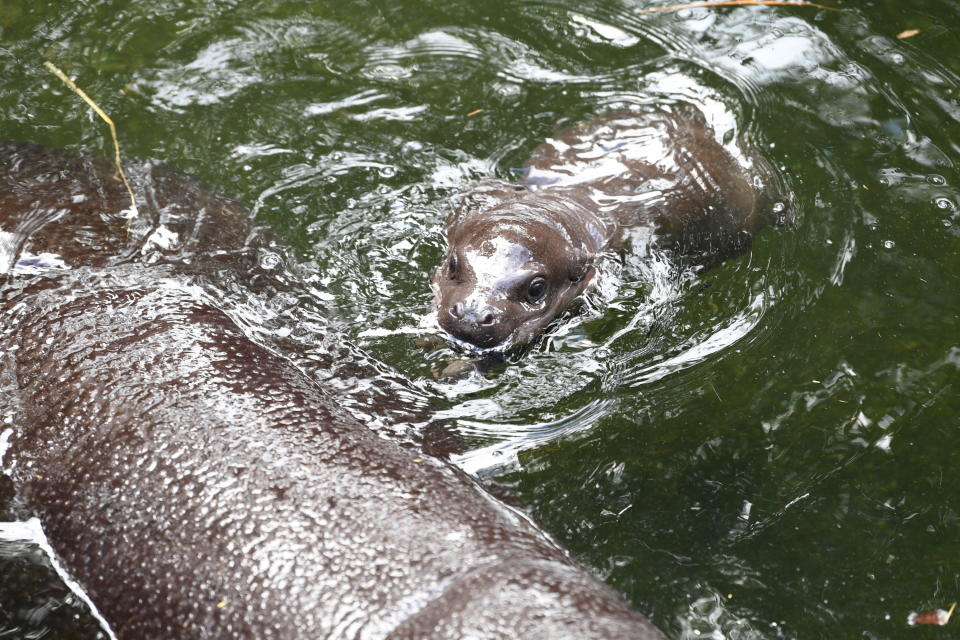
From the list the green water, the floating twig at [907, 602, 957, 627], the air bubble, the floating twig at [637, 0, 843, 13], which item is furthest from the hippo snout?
the floating twig at [637, 0, 843, 13]

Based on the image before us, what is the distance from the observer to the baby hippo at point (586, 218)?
4.91 metres

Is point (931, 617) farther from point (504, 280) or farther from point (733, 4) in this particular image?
point (733, 4)

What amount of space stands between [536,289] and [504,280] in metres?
0.25

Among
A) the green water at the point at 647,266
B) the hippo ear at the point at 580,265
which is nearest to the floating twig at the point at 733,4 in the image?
the green water at the point at 647,266

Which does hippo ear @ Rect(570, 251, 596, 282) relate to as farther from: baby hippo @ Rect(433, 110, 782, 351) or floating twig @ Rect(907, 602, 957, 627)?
floating twig @ Rect(907, 602, 957, 627)

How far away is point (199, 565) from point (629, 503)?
2.00m

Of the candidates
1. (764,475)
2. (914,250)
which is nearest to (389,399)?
(764,475)

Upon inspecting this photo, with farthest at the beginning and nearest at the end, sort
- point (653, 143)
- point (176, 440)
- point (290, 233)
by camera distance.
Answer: point (653, 143), point (290, 233), point (176, 440)

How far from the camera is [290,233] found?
5.50 m

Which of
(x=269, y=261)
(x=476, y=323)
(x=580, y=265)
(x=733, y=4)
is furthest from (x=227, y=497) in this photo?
(x=733, y=4)

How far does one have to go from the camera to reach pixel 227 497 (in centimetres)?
295

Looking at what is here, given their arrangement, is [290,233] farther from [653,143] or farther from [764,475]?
[764,475]

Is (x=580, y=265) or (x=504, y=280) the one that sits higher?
(x=504, y=280)

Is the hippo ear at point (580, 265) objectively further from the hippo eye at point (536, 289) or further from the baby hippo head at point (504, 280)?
the hippo eye at point (536, 289)
